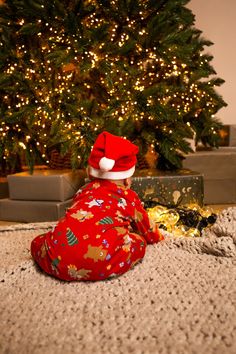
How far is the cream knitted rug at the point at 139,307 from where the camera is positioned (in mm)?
704

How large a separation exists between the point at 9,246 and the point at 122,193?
581 millimetres

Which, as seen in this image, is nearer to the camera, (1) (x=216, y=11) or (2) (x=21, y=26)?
(2) (x=21, y=26)

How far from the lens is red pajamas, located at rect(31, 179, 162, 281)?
3.20 feet

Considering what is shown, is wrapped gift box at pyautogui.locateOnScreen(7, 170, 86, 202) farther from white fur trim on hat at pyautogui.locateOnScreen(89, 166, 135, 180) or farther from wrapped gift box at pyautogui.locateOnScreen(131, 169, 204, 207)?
white fur trim on hat at pyautogui.locateOnScreen(89, 166, 135, 180)

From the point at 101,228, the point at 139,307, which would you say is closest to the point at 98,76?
the point at 101,228

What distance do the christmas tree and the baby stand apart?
0.70 m

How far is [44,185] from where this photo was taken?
1946 mm

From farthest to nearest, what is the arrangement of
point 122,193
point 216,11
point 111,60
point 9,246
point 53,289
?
1. point 216,11
2. point 111,60
3. point 9,246
4. point 122,193
5. point 53,289

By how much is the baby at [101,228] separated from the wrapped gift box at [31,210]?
79cm

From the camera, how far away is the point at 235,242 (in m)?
1.13

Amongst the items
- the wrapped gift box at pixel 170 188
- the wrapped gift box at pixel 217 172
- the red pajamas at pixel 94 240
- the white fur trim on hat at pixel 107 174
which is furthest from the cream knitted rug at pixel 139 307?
the wrapped gift box at pixel 217 172

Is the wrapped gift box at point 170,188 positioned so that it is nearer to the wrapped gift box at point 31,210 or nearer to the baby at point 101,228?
the wrapped gift box at point 31,210

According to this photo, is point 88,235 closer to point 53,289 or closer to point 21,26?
point 53,289

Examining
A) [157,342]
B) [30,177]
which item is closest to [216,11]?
[30,177]
